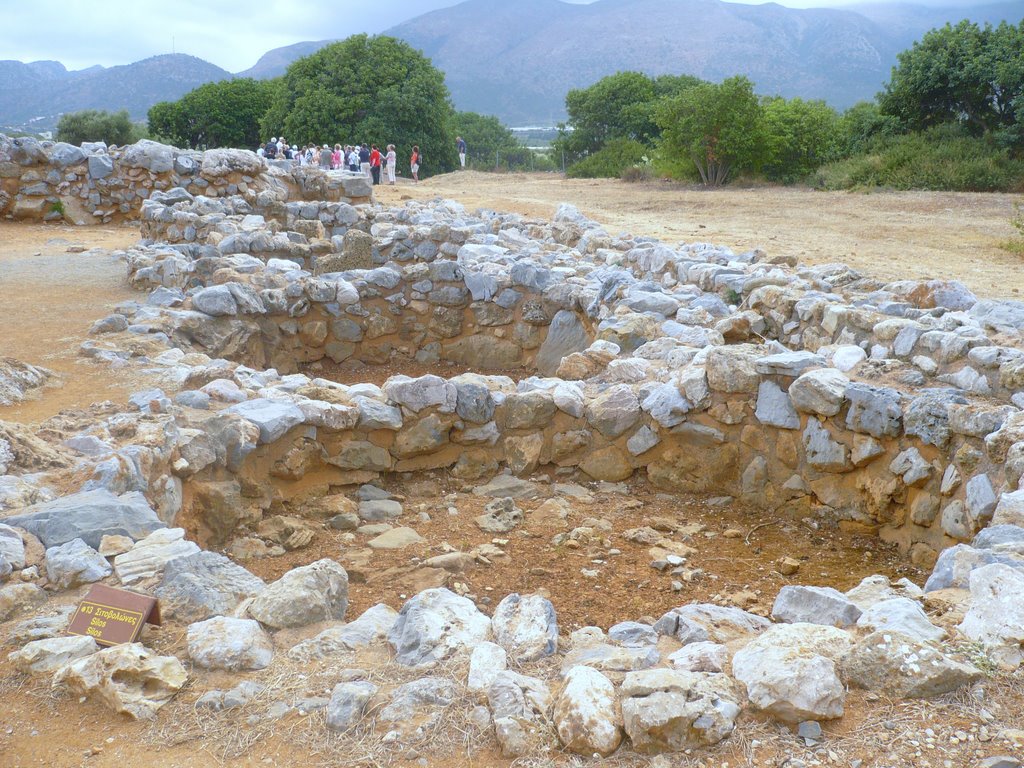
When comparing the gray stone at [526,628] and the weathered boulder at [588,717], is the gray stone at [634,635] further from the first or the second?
the weathered boulder at [588,717]

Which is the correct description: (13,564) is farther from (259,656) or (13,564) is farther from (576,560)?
(576,560)

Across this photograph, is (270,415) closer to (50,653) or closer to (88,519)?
(88,519)

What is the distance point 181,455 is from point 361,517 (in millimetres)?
1072

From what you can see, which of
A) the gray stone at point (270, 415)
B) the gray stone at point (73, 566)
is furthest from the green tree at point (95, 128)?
the gray stone at point (73, 566)

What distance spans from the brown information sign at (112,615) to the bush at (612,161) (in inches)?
892

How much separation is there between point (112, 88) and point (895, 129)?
132 meters

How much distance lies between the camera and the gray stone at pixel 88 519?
132 inches

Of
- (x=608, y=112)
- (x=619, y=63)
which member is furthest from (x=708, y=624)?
(x=619, y=63)

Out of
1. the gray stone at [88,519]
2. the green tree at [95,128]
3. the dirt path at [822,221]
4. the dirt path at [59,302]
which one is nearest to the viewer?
the gray stone at [88,519]

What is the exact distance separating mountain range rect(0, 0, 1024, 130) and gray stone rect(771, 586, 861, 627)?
12846 centimetres

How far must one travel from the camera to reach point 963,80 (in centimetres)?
1781

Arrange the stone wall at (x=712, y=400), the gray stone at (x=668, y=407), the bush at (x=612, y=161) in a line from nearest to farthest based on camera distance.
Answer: the stone wall at (x=712, y=400) < the gray stone at (x=668, y=407) < the bush at (x=612, y=161)

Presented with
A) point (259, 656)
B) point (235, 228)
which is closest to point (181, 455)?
point (259, 656)

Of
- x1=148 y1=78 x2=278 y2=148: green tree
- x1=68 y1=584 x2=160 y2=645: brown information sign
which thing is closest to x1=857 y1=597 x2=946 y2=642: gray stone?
x1=68 y1=584 x2=160 y2=645: brown information sign
